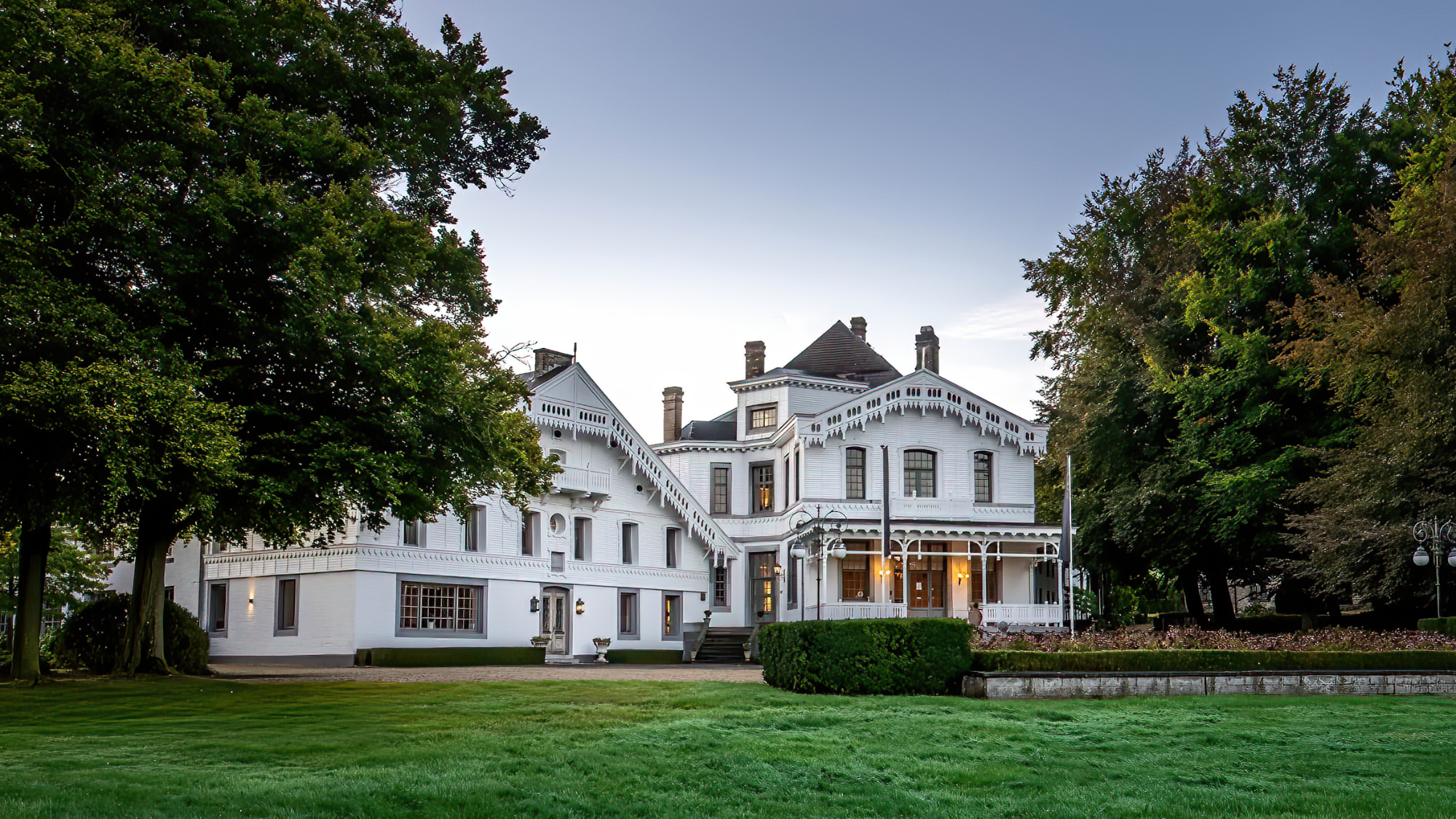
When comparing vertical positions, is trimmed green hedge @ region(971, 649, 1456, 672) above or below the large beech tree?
below

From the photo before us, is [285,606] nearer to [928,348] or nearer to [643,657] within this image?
[643,657]

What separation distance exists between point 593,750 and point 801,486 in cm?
3010

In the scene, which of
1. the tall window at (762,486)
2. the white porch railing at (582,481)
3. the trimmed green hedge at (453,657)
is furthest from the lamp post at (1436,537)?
the white porch railing at (582,481)

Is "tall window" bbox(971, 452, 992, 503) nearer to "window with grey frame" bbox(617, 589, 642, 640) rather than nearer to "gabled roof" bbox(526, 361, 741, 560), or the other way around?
"gabled roof" bbox(526, 361, 741, 560)

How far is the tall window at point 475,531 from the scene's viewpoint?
126 feet

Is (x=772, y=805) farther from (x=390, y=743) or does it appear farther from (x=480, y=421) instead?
(x=480, y=421)

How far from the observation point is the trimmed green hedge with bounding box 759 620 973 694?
19469mm

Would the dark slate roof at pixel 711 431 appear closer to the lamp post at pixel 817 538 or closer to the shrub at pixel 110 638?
the lamp post at pixel 817 538

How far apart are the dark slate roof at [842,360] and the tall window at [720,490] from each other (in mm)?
4778

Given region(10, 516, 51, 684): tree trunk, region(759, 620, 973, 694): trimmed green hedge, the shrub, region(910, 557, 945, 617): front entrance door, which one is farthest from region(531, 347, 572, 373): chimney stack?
region(759, 620, 973, 694): trimmed green hedge

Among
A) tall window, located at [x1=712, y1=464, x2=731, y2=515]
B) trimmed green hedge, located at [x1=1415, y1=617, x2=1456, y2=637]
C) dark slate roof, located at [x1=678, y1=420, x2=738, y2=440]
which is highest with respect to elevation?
dark slate roof, located at [x1=678, y1=420, x2=738, y2=440]

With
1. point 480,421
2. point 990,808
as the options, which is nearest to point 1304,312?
point 480,421

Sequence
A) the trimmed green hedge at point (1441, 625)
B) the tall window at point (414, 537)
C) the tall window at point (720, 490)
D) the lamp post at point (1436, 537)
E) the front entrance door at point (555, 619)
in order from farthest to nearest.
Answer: the tall window at point (720, 490)
the front entrance door at point (555, 619)
the tall window at point (414, 537)
the trimmed green hedge at point (1441, 625)
the lamp post at point (1436, 537)

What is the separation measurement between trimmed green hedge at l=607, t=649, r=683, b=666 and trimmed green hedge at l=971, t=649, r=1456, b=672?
21626 mm
